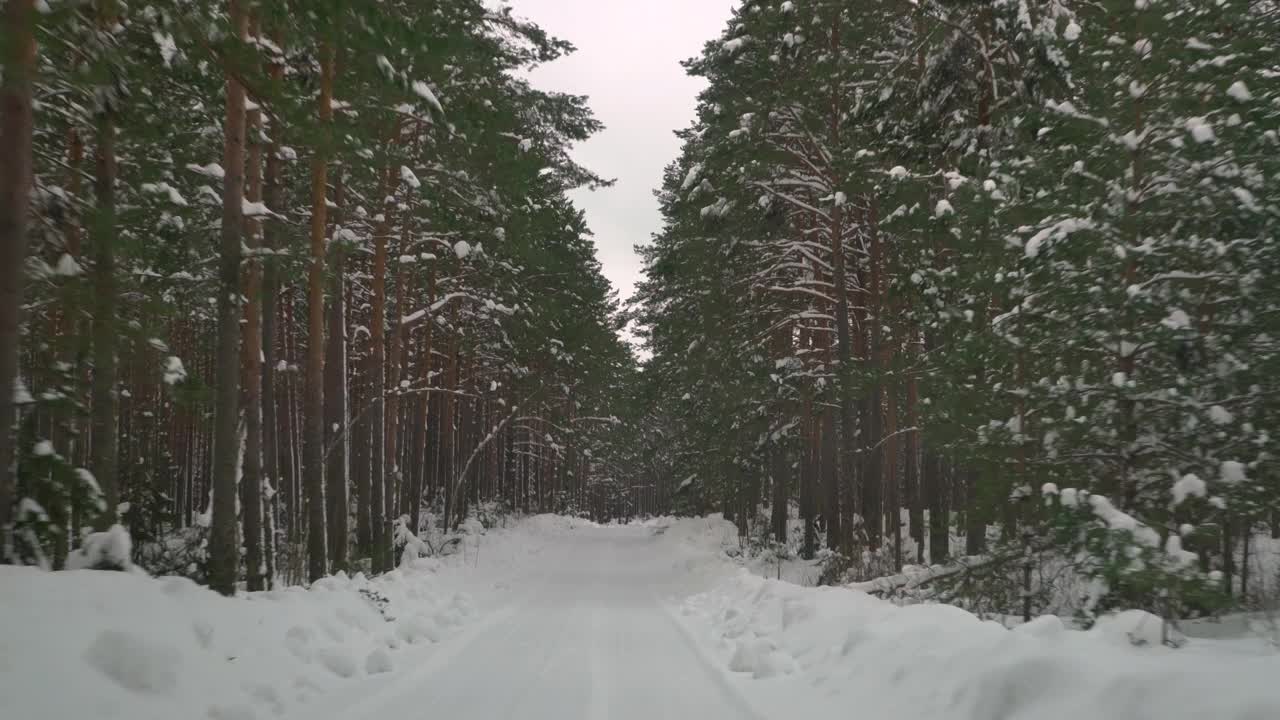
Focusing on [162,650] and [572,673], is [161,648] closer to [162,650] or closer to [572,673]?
[162,650]

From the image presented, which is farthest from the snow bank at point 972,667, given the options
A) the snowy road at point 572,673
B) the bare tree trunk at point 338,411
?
the bare tree trunk at point 338,411

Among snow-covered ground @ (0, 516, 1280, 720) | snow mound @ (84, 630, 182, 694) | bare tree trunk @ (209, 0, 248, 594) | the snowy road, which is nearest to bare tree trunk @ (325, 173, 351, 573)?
snow-covered ground @ (0, 516, 1280, 720)

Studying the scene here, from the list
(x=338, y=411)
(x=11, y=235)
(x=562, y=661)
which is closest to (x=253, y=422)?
(x=338, y=411)

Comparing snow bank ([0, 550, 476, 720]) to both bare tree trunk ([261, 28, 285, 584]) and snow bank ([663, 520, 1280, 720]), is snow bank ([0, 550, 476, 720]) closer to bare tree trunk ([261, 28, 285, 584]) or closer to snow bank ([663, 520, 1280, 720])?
snow bank ([663, 520, 1280, 720])

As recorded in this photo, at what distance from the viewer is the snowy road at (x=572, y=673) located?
251 inches

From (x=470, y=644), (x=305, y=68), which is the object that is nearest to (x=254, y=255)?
(x=305, y=68)

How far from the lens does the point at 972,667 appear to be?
5.76m

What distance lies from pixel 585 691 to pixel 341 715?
2069 millimetres

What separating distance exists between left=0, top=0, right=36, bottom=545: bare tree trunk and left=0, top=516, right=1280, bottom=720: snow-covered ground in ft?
2.63

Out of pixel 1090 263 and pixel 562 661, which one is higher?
pixel 1090 263

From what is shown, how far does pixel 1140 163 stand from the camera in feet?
25.2

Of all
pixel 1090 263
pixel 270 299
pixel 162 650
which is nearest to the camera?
pixel 162 650

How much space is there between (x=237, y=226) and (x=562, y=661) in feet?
20.3

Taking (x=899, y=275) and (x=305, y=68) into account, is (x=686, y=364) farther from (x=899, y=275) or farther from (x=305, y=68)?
(x=305, y=68)
